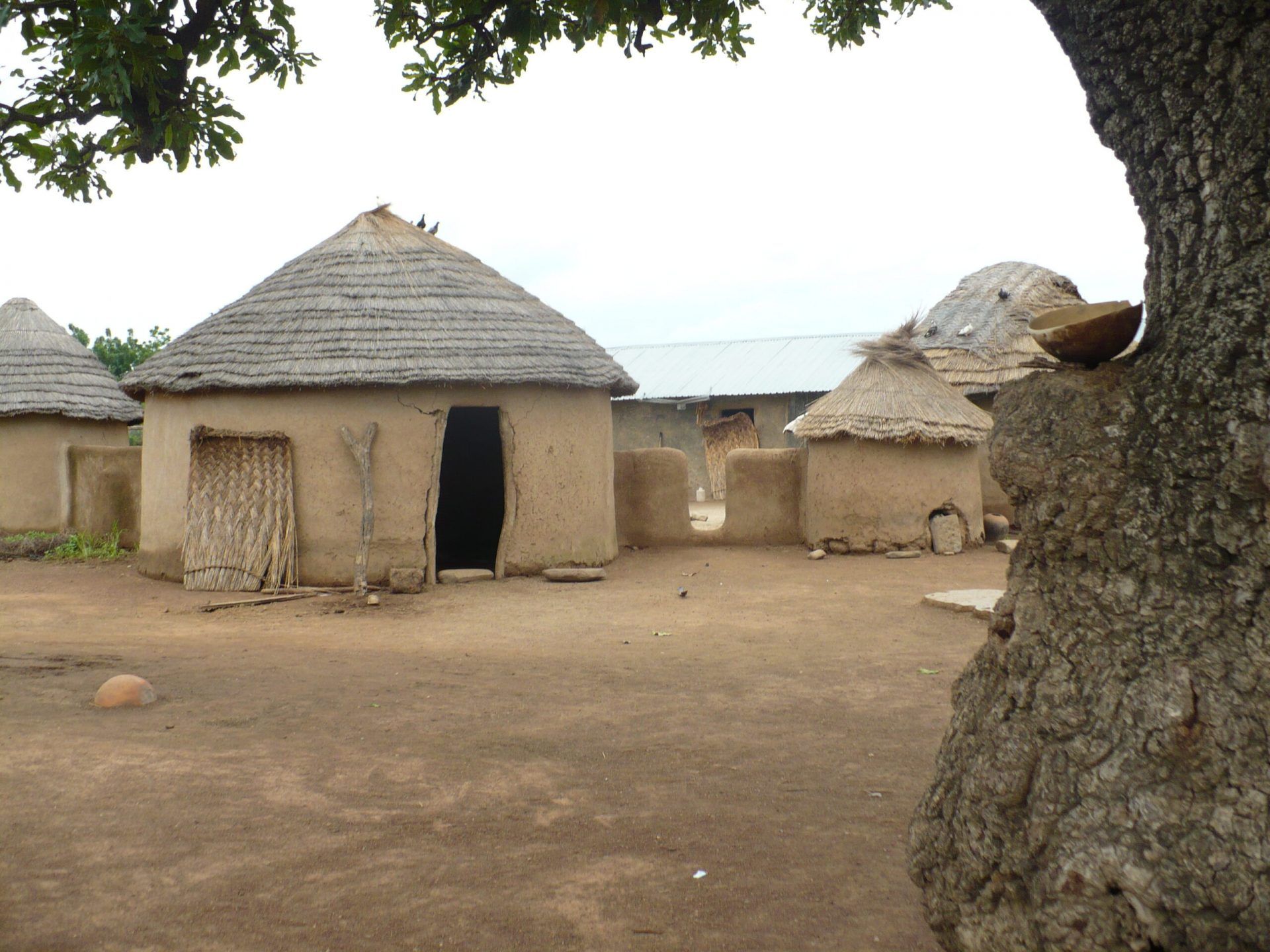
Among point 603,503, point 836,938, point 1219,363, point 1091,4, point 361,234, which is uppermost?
point 361,234

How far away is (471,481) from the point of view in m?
14.2

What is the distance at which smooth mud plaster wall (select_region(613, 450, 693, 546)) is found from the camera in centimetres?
1226

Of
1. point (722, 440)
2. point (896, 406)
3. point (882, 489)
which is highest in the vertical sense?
point (896, 406)

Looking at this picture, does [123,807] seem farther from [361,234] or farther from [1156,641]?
[361,234]

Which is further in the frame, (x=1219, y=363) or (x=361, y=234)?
(x=361, y=234)

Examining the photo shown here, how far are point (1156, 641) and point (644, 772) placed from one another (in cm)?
235

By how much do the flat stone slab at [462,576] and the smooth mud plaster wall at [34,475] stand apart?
Result: 257 inches

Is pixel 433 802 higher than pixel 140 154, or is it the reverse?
pixel 140 154

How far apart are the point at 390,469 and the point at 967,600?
5351 mm

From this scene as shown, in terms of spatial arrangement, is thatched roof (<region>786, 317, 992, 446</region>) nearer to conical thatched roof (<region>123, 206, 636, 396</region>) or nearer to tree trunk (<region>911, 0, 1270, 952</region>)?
conical thatched roof (<region>123, 206, 636, 396</region>)

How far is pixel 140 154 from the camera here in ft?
15.6

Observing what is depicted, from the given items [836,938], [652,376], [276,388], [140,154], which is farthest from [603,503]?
[652,376]

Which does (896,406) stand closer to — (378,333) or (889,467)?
(889,467)

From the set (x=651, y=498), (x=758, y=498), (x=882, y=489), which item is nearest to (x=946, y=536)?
(x=882, y=489)
